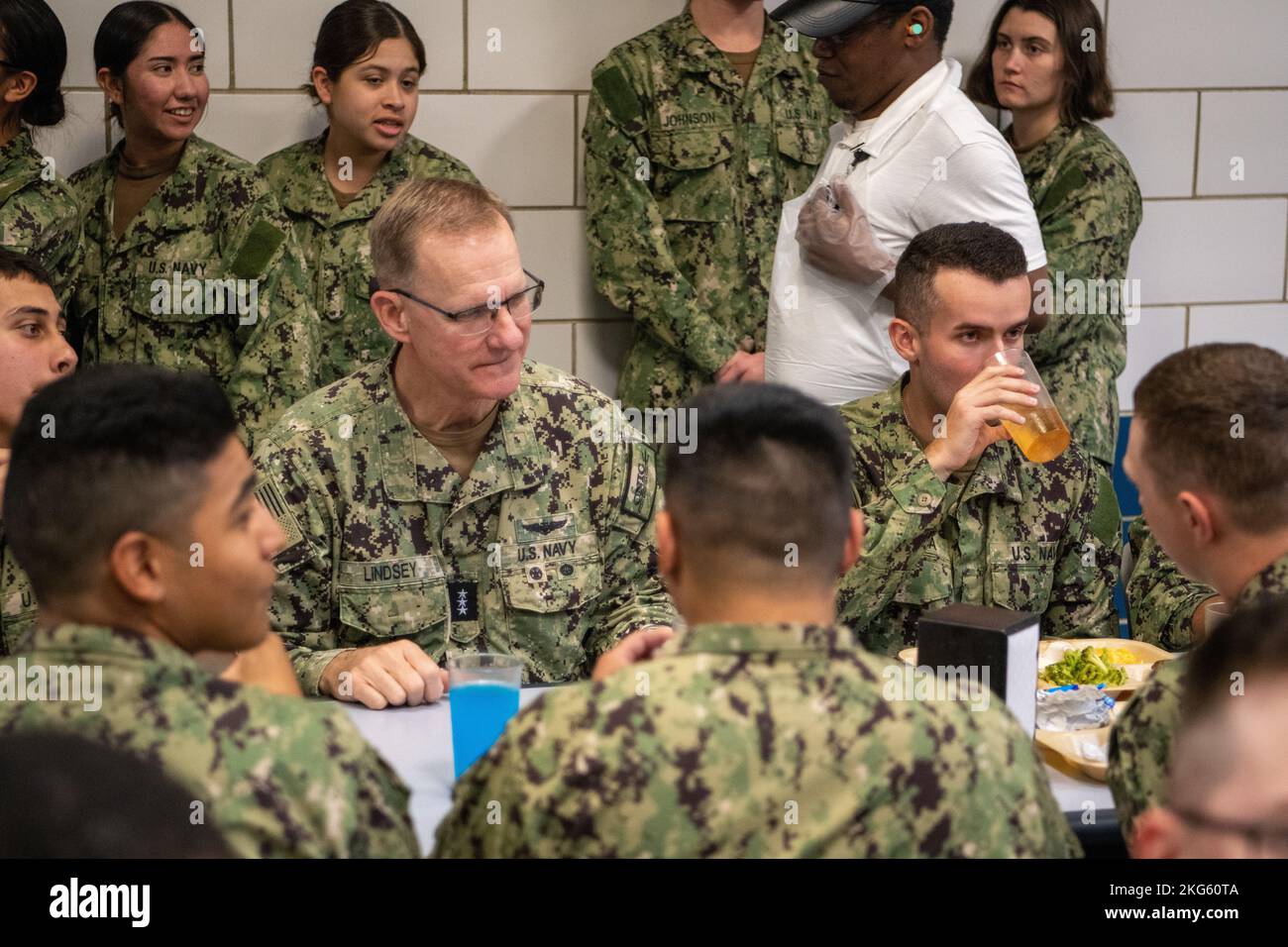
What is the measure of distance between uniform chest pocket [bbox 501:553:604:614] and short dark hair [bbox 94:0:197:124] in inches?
80.6

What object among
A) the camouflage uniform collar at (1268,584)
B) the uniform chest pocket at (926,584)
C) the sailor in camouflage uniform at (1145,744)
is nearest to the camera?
the sailor in camouflage uniform at (1145,744)

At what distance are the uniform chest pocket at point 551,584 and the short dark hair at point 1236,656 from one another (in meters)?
1.29

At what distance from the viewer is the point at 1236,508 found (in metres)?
1.84

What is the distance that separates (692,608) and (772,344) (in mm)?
1976

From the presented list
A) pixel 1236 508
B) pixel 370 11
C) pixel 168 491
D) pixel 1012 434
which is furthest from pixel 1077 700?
pixel 370 11

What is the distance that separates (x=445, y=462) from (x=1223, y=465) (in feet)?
3.97

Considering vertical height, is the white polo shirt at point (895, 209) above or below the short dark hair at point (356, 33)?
below

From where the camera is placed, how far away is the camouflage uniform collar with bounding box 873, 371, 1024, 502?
8.84 feet

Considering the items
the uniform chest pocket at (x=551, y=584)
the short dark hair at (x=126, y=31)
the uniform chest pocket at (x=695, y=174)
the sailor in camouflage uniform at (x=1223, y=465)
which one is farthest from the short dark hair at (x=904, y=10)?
the short dark hair at (x=126, y=31)

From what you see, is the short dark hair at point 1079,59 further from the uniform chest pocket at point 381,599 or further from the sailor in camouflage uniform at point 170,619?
the sailor in camouflage uniform at point 170,619

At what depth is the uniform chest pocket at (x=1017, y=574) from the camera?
267cm

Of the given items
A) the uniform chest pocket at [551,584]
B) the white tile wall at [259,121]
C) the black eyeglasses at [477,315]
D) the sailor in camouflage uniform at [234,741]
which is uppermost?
the white tile wall at [259,121]

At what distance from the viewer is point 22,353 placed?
2.63 m

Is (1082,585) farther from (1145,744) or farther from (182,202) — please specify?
(182,202)
